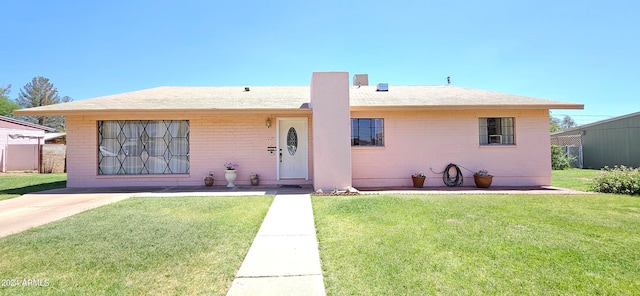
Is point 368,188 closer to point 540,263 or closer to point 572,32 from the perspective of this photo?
point 540,263

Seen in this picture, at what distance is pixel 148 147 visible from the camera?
30.4 feet

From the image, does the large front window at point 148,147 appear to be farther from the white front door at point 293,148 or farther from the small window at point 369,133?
the small window at point 369,133

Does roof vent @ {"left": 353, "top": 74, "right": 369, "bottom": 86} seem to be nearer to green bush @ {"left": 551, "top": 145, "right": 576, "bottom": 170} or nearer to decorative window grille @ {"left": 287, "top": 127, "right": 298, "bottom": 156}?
decorative window grille @ {"left": 287, "top": 127, "right": 298, "bottom": 156}

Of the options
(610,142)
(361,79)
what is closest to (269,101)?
(361,79)

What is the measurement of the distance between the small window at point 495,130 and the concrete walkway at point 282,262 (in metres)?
7.46

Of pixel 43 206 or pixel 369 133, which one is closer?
pixel 43 206

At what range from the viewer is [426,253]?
10.6 feet

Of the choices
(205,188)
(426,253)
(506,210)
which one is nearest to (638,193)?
(506,210)

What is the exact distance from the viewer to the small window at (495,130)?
9328 mm

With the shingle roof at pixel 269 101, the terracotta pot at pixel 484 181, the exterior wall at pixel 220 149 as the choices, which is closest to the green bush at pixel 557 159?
the shingle roof at pixel 269 101

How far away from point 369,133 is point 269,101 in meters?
3.60

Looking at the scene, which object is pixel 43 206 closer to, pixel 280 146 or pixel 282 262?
pixel 280 146

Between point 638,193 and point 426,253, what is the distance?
328 inches

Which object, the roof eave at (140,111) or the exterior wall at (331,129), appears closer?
the exterior wall at (331,129)
